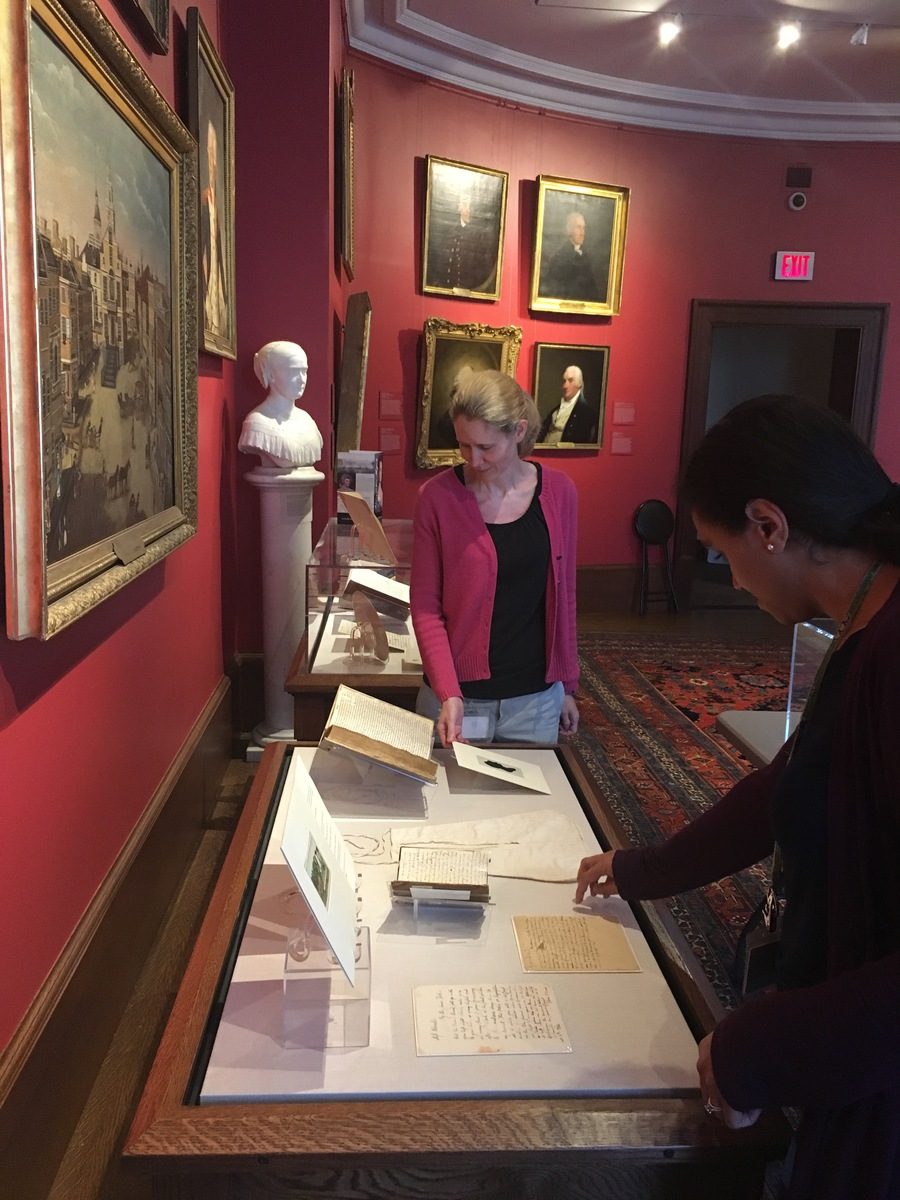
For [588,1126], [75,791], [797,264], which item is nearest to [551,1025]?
[588,1126]

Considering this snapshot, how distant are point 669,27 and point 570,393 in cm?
263

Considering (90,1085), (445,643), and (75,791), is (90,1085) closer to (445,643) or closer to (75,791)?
(75,791)

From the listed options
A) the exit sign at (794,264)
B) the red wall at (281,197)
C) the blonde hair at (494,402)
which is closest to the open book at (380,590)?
the blonde hair at (494,402)

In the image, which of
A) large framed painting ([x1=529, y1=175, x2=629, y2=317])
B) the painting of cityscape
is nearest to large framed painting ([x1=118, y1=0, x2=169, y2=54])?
the painting of cityscape

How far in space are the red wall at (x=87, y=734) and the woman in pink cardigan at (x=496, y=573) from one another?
854 millimetres

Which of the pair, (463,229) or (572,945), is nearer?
(572,945)

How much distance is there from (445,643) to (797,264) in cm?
674

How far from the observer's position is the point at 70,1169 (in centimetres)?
210

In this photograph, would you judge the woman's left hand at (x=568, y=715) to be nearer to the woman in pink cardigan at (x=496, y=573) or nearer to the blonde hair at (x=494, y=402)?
the woman in pink cardigan at (x=496, y=573)

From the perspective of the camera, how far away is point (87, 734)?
7.45 feet

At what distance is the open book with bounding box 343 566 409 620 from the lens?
127 inches

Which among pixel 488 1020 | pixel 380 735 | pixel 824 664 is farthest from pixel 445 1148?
pixel 380 735

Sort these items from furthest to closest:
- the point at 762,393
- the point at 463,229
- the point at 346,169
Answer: the point at 762,393
the point at 463,229
the point at 346,169

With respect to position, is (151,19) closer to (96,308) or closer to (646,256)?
(96,308)
